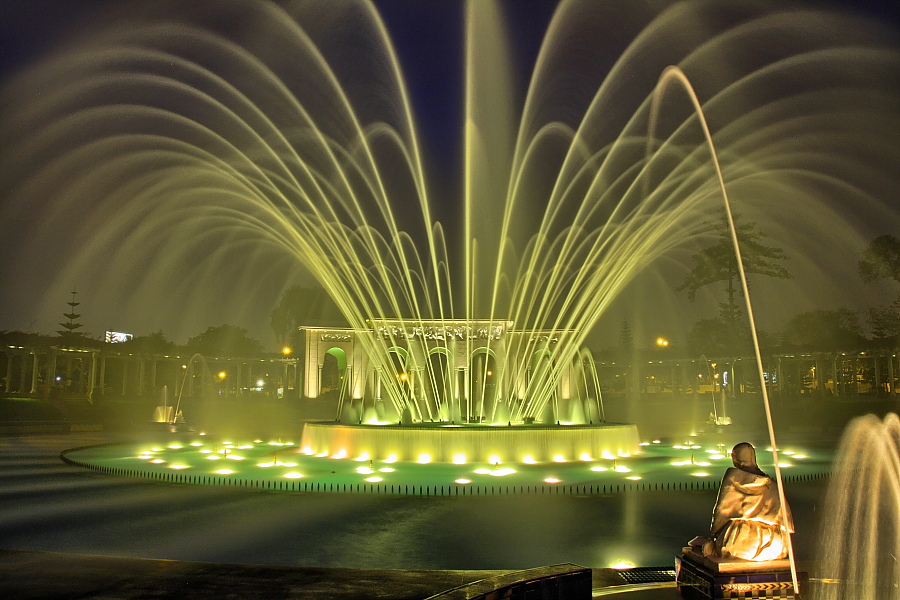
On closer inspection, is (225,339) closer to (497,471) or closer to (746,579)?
(497,471)

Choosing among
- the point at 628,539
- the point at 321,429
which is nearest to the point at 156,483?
the point at 321,429

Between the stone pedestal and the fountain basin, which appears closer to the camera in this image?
the stone pedestal

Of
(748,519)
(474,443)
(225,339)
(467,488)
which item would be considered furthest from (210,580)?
(225,339)

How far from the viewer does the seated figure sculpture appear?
661 cm

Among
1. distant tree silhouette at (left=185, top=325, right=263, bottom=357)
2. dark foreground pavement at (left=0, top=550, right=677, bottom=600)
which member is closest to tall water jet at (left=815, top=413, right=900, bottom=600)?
dark foreground pavement at (left=0, top=550, right=677, bottom=600)

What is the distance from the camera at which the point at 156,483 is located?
1792 cm

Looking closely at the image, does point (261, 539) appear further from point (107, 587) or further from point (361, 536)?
point (107, 587)

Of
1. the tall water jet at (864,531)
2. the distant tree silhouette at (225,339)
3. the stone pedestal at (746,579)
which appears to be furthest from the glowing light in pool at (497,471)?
the distant tree silhouette at (225,339)

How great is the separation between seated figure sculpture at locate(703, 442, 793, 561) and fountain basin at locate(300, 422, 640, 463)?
14076mm

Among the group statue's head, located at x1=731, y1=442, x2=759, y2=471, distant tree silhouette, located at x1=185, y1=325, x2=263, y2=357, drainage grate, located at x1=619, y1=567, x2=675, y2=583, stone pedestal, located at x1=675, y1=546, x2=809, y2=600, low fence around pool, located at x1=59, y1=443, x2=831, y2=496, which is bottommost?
low fence around pool, located at x1=59, y1=443, x2=831, y2=496

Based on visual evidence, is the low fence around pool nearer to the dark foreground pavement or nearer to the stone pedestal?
the dark foreground pavement

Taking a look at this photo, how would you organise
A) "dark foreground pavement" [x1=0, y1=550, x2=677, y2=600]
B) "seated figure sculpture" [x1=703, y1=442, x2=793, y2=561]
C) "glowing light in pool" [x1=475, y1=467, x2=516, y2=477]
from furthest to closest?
"glowing light in pool" [x1=475, y1=467, x2=516, y2=477] → "dark foreground pavement" [x1=0, y1=550, x2=677, y2=600] → "seated figure sculpture" [x1=703, y1=442, x2=793, y2=561]

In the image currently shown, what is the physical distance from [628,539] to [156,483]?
12.4 metres

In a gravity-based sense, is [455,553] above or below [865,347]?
below
